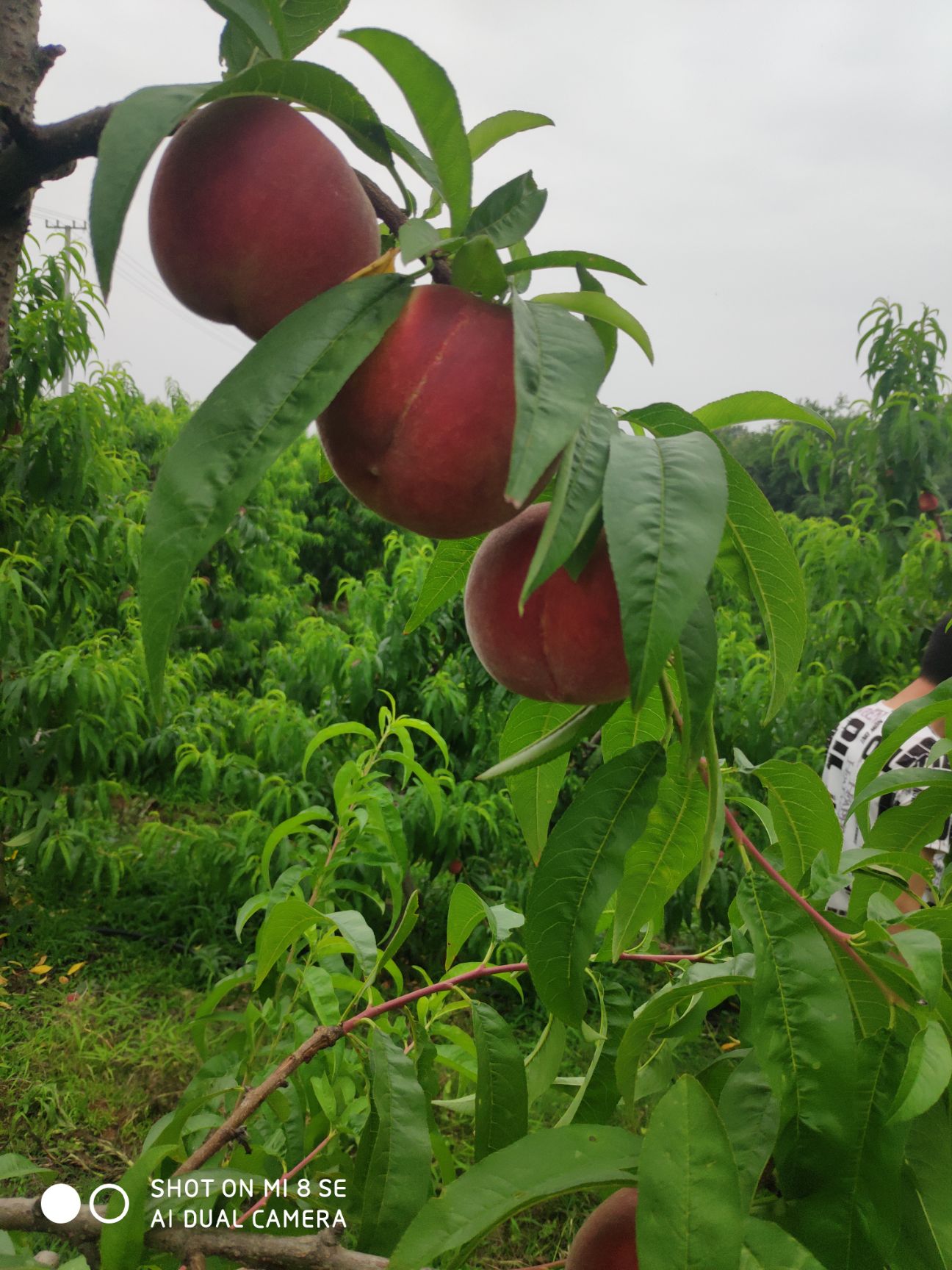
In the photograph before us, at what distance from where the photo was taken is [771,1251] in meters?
0.34

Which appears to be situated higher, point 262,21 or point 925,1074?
point 262,21

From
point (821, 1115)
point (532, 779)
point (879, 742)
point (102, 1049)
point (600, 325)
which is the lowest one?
point (102, 1049)

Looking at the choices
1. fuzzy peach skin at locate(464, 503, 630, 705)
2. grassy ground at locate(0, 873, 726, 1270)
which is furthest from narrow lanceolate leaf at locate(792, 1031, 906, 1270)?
grassy ground at locate(0, 873, 726, 1270)

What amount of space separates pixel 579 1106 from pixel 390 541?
231 cm

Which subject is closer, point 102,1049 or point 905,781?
point 905,781

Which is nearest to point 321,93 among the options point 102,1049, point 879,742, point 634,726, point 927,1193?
point 634,726

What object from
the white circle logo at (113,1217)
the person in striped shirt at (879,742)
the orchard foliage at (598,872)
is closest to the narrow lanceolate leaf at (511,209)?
the orchard foliage at (598,872)

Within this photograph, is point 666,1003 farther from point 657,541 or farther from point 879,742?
point 879,742

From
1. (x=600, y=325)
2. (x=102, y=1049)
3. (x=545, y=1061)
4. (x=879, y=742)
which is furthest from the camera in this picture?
(x=102, y=1049)

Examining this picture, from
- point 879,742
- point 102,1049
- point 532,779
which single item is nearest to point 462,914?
point 532,779

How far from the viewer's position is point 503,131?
36cm

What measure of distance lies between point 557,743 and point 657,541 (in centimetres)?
12

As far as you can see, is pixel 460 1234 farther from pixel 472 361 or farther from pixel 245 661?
pixel 245 661

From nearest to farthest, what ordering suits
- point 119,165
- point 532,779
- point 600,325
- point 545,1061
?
point 119,165
point 600,325
point 532,779
point 545,1061
